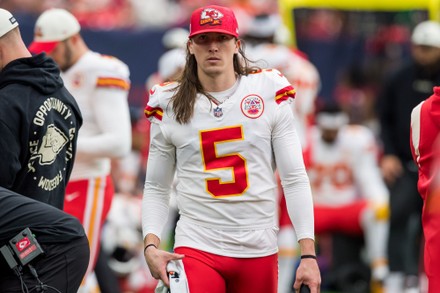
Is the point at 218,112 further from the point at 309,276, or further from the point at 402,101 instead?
the point at 402,101

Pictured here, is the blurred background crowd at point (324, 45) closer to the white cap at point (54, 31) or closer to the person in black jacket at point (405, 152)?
the person in black jacket at point (405, 152)

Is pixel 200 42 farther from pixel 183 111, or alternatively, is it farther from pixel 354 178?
pixel 354 178

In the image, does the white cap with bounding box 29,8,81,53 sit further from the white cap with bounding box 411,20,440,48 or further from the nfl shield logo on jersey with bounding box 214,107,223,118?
the white cap with bounding box 411,20,440,48

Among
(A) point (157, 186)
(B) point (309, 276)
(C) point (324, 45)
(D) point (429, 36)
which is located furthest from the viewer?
(C) point (324, 45)

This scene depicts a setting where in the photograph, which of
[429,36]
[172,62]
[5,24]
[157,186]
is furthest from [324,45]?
[5,24]

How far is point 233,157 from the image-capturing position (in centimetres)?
638

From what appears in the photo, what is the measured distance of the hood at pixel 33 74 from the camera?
6.24 m

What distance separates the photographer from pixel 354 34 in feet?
53.2

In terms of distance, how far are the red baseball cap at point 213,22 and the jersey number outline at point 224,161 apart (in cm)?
47

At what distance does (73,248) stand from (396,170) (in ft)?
16.0

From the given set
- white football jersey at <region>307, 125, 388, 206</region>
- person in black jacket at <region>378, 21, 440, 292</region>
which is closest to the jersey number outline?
person in black jacket at <region>378, 21, 440, 292</region>

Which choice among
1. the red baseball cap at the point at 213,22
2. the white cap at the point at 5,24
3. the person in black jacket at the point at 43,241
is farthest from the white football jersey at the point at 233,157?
the white cap at the point at 5,24

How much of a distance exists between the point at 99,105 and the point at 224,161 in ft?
6.56

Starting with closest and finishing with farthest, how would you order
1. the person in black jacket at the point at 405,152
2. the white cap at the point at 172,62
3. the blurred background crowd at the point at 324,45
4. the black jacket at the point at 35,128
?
the black jacket at the point at 35,128, the white cap at the point at 172,62, the person in black jacket at the point at 405,152, the blurred background crowd at the point at 324,45
